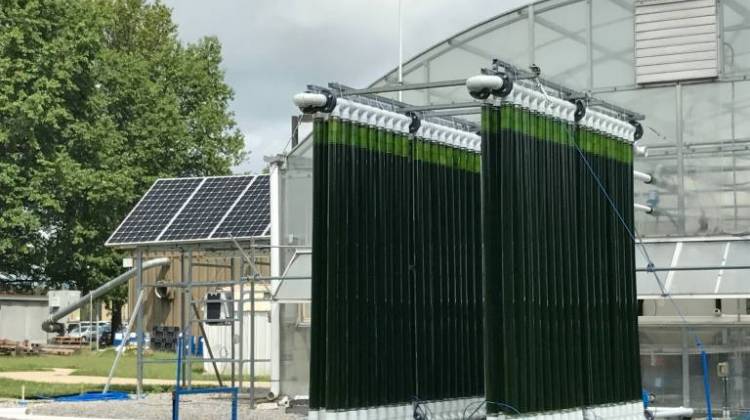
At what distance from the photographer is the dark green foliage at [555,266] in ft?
38.2

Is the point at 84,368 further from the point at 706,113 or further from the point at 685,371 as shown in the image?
the point at 706,113

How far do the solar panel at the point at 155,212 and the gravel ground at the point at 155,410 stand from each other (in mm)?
4154

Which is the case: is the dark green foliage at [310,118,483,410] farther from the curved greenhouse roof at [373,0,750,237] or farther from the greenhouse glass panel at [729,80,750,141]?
the greenhouse glass panel at [729,80,750,141]

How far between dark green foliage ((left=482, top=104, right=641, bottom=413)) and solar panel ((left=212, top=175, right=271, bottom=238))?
1210cm

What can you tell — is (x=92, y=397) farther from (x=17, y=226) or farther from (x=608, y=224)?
(x=17, y=226)

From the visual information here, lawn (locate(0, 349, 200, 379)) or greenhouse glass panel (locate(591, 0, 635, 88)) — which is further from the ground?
greenhouse glass panel (locate(591, 0, 635, 88))

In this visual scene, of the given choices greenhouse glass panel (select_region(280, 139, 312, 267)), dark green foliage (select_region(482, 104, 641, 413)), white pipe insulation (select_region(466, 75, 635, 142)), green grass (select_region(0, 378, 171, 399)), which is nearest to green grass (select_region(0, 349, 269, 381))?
green grass (select_region(0, 378, 171, 399))

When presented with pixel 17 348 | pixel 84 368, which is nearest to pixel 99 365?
pixel 84 368

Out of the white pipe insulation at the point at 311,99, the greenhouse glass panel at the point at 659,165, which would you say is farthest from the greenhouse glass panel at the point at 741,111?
the white pipe insulation at the point at 311,99

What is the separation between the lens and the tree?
156 ft

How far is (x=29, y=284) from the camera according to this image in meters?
55.7

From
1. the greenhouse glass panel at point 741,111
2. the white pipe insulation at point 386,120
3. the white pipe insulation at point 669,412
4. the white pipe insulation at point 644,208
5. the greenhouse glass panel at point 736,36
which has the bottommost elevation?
Answer: the white pipe insulation at point 669,412

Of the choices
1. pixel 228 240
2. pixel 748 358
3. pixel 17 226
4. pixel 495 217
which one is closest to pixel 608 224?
pixel 495 217

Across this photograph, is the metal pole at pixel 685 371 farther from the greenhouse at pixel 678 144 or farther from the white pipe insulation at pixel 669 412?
the white pipe insulation at pixel 669 412
